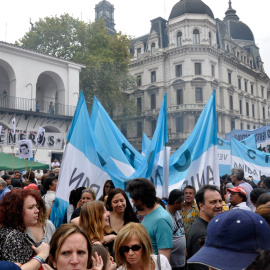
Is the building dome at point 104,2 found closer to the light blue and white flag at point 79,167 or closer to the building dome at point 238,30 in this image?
the building dome at point 238,30

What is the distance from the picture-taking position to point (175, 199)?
4648 millimetres

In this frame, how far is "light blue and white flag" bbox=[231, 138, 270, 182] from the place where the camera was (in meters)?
10.7

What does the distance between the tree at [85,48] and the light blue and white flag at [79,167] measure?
86.1 feet

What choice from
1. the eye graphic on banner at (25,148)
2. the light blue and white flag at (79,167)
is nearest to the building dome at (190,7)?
the eye graphic on banner at (25,148)

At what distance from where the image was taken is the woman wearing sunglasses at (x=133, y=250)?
270 centimetres

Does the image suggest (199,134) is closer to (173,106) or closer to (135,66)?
(173,106)

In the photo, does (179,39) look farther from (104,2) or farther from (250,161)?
(250,161)

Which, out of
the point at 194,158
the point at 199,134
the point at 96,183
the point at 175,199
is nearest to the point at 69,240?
the point at 175,199

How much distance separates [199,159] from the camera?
22.2 feet

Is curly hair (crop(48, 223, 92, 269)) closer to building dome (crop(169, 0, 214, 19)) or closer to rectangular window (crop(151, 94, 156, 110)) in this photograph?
building dome (crop(169, 0, 214, 19))

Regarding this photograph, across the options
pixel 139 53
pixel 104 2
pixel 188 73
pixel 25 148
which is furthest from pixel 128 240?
pixel 104 2

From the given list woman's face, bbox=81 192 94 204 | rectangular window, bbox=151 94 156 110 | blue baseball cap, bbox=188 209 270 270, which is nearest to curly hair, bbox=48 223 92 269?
blue baseball cap, bbox=188 209 270 270

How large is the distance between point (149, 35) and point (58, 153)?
26.8m

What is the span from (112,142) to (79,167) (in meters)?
1.52
